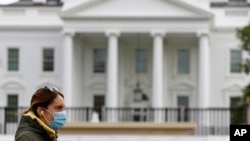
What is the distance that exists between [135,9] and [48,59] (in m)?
7.21

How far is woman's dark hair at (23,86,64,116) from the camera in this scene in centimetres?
543

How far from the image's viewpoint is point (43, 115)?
5.43 m

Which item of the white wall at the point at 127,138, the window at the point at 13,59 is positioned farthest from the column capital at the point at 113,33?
the white wall at the point at 127,138

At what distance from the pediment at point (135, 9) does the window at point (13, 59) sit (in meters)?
5.46

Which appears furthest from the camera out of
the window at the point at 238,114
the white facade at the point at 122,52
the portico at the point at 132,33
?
the white facade at the point at 122,52

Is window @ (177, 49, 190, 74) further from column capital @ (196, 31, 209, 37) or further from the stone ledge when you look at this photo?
the stone ledge

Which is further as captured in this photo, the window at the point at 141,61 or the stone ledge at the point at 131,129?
the window at the point at 141,61

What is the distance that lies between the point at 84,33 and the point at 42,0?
41.0 ft

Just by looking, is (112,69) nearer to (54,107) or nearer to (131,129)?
(131,129)

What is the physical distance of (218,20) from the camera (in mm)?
60875

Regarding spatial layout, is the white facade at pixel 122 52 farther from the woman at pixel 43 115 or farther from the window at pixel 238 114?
the woman at pixel 43 115

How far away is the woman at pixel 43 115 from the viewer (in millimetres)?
5391

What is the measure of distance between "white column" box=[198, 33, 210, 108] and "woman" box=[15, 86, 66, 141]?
5046 cm

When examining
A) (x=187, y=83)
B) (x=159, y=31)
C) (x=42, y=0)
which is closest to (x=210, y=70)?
(x=187, y=83)
